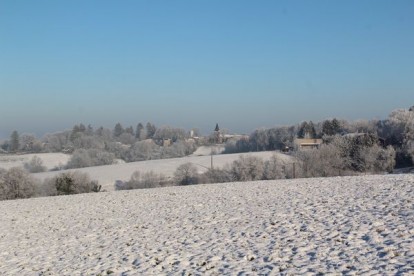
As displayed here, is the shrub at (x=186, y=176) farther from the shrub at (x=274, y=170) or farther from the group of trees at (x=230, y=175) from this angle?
the shrub at (x=274, y=170)

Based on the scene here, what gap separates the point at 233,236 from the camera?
13.3 m

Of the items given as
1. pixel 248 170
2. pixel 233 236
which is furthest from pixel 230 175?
pixel 233 236

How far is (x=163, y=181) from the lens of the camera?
2677 inches

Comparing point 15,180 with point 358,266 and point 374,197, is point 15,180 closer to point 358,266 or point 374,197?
point 374,197

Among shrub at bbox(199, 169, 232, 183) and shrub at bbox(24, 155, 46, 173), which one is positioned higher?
shrub at bbox(24, 155, 46, 173)

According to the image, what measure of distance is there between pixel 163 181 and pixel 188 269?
58.2 m

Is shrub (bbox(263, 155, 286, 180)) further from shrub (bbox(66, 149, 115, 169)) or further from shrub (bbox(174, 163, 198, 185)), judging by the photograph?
shrub (bbox(66, 149, 115, 169))

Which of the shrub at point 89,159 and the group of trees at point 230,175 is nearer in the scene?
the group of trees at point 230,175

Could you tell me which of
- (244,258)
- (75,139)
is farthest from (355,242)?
(75,139)

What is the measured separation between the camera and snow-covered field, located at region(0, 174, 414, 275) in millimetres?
9953

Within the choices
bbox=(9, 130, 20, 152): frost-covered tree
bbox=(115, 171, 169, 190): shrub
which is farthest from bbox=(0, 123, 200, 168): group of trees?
bbox=(115, 171, 169, 190): shrub

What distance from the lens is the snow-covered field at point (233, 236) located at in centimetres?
995

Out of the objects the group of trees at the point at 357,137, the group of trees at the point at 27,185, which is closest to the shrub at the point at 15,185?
the group of trees at the point at 27,185

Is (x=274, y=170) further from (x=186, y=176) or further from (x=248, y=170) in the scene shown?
(x=186, y=176)
